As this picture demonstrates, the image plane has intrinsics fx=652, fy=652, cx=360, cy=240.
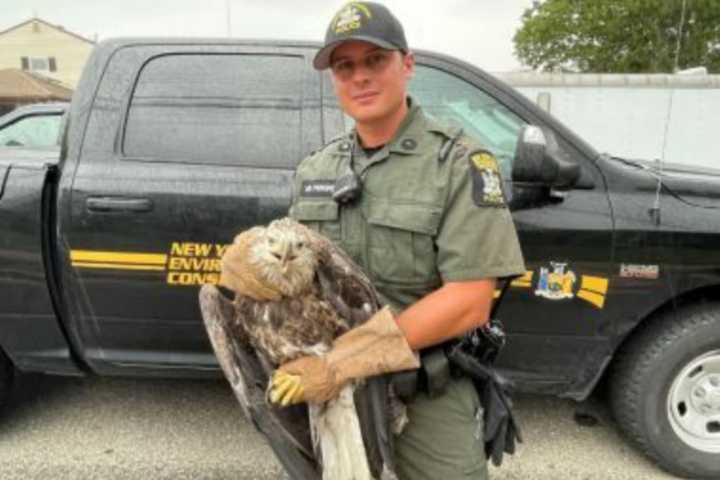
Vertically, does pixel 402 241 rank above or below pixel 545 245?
above

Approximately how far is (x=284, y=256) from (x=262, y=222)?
1.38m

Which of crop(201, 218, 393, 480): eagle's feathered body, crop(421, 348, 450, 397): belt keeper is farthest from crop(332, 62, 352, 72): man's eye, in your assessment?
crop(421, 348, 450, 397): belt keeper

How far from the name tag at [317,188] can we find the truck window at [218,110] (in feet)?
Result: 3.56

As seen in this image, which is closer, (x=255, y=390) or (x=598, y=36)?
(x=255, y=390)

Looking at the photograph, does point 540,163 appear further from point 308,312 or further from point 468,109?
point 308,312

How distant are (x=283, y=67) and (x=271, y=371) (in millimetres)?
1731

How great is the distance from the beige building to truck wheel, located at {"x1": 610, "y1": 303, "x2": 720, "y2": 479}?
4516 centimetres

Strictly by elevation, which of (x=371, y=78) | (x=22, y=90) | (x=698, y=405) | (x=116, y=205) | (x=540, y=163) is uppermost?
(x=371, y=78)

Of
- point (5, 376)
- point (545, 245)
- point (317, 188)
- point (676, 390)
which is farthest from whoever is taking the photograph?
point (5, 376)

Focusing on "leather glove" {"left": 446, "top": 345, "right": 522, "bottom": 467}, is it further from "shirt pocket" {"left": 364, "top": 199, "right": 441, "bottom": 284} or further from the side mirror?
the side mirror

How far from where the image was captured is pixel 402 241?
58.8 inches

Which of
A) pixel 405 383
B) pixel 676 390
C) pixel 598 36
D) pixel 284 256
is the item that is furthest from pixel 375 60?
pixel 598 36

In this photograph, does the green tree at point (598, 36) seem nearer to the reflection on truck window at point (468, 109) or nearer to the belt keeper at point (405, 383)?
the reflection on truck window at point (468, 109)

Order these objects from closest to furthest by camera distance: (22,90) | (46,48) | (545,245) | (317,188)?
(317,188) < (545,245) < (22,90) < (46,48)
